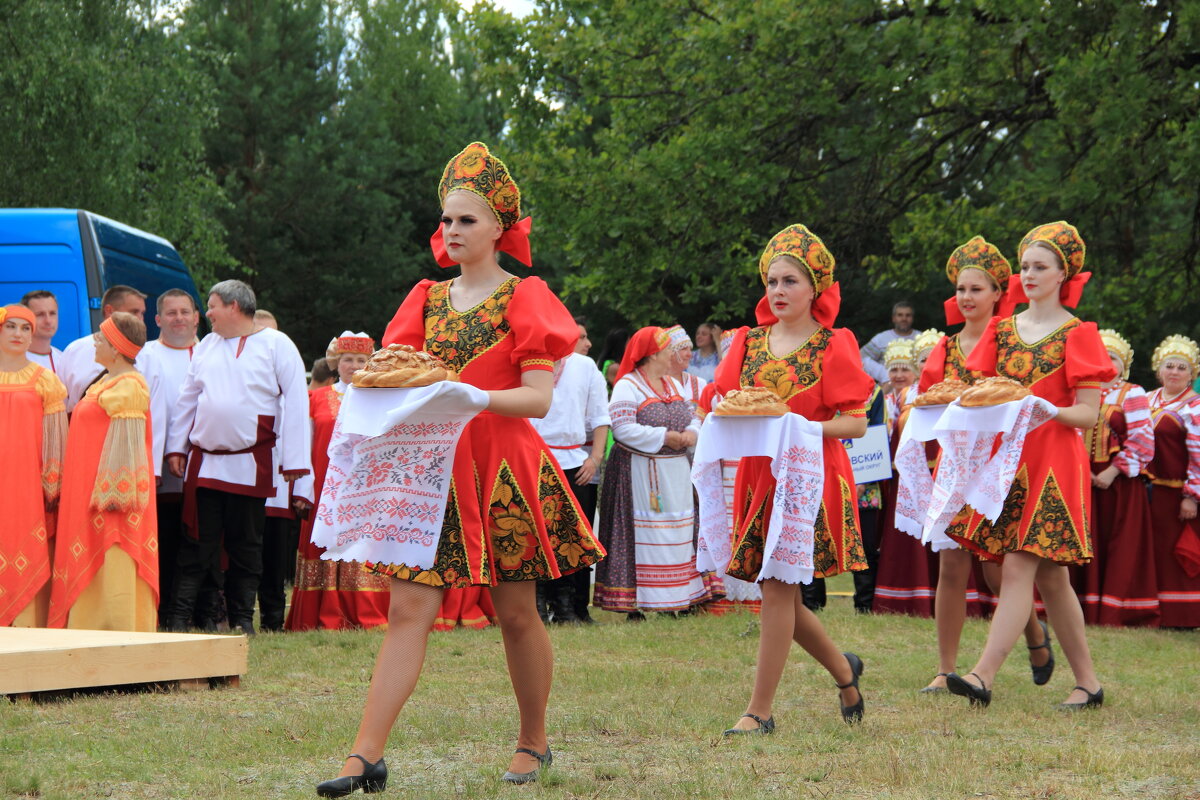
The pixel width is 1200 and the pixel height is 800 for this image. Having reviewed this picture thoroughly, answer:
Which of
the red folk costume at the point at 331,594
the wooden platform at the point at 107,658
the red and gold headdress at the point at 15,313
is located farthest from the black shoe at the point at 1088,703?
the red and gold headdress at the point at 15,313

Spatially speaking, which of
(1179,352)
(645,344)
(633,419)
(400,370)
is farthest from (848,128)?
(400,370)

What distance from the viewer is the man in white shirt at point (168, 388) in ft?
27.7

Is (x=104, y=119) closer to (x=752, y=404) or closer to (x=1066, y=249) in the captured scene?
(x=1066, y=249)

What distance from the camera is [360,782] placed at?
4.01m

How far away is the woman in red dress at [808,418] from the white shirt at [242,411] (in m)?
3.39

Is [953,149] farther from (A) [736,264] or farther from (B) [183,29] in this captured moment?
(B) [183,29]

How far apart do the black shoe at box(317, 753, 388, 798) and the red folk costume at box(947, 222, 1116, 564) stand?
3065mm

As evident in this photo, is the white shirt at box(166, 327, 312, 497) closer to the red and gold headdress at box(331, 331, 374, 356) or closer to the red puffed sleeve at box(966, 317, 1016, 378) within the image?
the red and gold headdress at box(331, 331, 374, 356)

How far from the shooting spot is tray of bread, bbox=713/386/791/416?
17.4ft

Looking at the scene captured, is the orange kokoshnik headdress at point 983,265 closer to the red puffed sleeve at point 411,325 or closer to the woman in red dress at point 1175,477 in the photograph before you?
the red puffed sleeve at point 411,325

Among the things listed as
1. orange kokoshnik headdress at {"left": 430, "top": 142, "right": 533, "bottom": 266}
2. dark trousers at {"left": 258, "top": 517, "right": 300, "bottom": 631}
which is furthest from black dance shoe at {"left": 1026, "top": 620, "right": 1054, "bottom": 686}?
dark trousers at {"left": 258, "top": 517, "right": 300, "bottom": 631}

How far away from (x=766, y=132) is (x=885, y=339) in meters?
3.25

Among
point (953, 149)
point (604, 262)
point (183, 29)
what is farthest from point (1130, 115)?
point (183, 29)

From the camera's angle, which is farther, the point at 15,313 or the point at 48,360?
the point at 48,360
